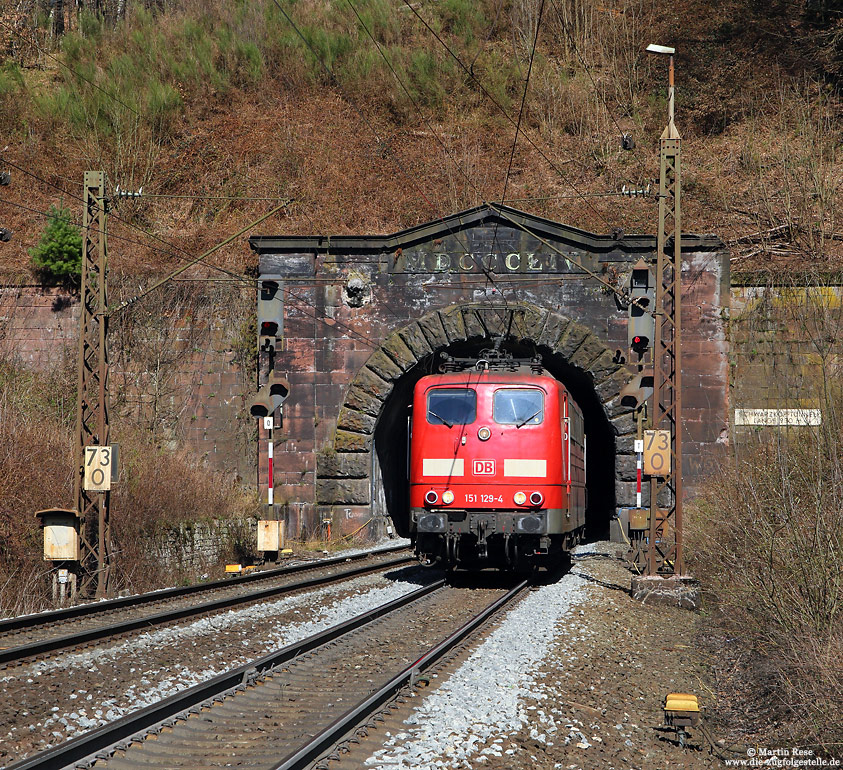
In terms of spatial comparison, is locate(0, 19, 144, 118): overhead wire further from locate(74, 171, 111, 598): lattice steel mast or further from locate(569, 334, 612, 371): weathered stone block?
locate(74, 171, 111, 598): lattice steel mast

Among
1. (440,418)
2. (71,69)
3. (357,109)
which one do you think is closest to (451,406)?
(440,418)

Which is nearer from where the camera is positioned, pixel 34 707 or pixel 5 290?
pixel 34 707

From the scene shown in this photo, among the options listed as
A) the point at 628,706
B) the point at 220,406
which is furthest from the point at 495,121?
the point at 628,706

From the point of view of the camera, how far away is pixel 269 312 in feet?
71.2

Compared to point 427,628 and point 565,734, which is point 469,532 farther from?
point 565,734

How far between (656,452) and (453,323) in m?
9.36

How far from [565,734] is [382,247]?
17862mm

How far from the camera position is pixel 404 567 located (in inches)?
742

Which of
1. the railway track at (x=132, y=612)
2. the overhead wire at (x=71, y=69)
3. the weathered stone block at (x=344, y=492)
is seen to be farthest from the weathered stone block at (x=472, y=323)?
the overhead wire at (x=71, y=69)

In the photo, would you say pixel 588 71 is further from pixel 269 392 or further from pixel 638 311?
pixel 269 392

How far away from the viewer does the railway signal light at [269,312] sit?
20.1m

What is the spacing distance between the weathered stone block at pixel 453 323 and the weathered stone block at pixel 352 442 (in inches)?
127

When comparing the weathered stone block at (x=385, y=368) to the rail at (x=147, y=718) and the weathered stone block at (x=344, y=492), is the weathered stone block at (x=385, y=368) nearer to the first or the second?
the weathered stone block at (x=344, y=492)

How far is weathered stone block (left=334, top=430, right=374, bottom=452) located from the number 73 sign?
8947 millimetres
